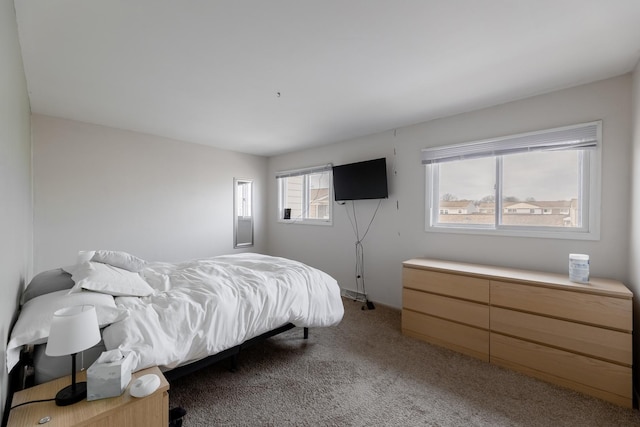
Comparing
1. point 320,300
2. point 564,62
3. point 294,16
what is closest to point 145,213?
point 320,300

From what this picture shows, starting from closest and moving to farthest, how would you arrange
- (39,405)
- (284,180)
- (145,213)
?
1. (39,405)
2. (145,213)
3. (284,180)

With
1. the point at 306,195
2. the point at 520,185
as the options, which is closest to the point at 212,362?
the point at 520,185

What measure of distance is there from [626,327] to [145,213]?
507 cm

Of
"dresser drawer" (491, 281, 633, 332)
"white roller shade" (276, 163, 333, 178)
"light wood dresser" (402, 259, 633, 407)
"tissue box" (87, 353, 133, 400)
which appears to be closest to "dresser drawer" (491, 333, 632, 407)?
"light wood dresser" (402, 259, 633, 407)

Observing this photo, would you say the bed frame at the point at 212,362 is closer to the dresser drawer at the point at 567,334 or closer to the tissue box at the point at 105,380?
the tissue box at the point at 105,380

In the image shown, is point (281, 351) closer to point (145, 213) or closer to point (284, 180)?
point (145, 213)

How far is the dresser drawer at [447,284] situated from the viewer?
2.39 metres

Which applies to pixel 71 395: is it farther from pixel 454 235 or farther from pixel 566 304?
pixel 454 235

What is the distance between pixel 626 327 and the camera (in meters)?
1.81

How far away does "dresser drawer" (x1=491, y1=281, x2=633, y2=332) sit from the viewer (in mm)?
1836

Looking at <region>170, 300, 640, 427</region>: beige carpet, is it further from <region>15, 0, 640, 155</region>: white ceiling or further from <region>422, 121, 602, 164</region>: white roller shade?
<region>15, 0, 640, 155</region>: white ceiling

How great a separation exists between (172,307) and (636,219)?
334 cm

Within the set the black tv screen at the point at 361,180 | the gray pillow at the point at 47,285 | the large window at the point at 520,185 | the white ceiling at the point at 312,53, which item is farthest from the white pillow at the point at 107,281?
the large window at the point at 520,185

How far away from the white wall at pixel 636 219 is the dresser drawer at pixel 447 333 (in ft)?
3.11
